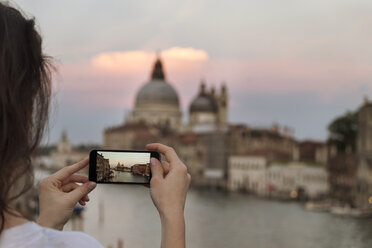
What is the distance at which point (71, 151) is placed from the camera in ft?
318

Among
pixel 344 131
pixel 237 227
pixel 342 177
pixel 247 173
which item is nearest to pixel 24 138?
pixel 237 227

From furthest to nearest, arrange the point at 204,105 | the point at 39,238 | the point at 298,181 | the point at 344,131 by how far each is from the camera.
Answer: the point at 204,105 → the point at 298,181 → the point at 344,131 → the point at 39,238

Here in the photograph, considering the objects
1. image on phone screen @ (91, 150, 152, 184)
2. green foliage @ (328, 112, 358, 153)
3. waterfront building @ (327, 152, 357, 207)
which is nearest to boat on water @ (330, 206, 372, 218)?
waterfront building @ (327, 152, 357, 207)

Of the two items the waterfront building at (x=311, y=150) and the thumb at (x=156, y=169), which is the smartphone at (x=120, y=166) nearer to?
the thumb at (x=156, y=169)

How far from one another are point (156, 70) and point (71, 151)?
1960cm

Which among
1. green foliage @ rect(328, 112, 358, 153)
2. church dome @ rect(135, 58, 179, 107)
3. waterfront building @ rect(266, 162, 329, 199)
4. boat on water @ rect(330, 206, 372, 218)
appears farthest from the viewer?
church dome @ rect(135, 58, 179, 107)

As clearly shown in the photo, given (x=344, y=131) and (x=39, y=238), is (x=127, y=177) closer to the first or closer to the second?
(x=39, y=238)

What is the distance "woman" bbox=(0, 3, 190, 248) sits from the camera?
952mm

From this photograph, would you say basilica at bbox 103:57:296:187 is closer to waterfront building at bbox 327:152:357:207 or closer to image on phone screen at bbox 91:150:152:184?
waterfront building at bbox 327:152:357:207

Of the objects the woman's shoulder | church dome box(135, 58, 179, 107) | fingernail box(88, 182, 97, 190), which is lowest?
the woman's shoulder

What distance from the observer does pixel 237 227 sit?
2641 cm

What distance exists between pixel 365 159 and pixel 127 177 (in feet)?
96.5

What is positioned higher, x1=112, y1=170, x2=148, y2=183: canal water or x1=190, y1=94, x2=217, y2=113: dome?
x1=190, y1=94, x2=217, y2=113: dome

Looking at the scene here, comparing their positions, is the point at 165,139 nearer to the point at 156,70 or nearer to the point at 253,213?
the point at 156,70
